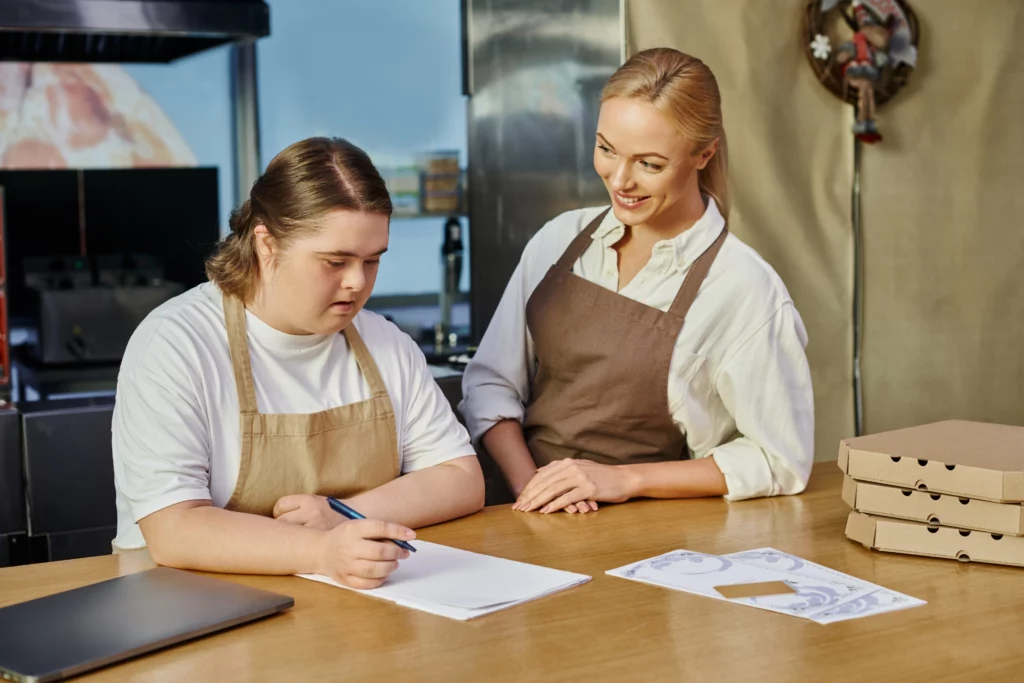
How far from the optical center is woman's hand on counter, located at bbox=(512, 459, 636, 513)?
1.97m

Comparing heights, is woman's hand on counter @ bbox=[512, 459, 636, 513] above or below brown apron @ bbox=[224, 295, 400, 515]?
below

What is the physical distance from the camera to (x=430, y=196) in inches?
205

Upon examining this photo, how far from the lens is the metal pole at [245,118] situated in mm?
5168

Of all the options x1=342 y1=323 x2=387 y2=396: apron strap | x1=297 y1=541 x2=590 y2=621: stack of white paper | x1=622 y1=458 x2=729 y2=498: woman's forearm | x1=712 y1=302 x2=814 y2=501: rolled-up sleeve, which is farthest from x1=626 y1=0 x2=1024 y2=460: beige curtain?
x1=297 y1=541 x2=590 y2=621: stack of white paper

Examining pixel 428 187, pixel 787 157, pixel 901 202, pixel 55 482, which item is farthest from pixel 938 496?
pixel 428 187

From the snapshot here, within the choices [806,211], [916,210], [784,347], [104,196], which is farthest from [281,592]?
[104,196]

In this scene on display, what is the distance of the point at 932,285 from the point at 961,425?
2126mm

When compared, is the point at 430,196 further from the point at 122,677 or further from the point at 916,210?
the point at 122,677

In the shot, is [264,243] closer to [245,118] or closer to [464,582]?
[464,582]

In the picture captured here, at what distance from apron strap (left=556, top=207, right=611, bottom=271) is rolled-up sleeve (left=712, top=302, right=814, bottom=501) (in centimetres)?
37

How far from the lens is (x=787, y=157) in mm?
3629

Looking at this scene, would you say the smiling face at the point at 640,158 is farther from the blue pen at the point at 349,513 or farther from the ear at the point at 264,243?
the blue pen at the point at 349,513

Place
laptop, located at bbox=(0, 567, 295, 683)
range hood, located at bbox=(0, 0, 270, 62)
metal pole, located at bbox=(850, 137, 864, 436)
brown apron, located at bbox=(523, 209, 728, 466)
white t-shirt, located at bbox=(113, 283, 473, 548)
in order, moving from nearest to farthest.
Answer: laptop, located at bbox=(0, 567, 295, 683)
white t-shirt, located at bbox=(113, 283, 473, 548)
brown apron, located at bbox=(523, 209, 728, 466)
range hood, located at bbox=(0, 0, 270, 62)
metal pole, located at bbox=(850, 137, 864, 436)

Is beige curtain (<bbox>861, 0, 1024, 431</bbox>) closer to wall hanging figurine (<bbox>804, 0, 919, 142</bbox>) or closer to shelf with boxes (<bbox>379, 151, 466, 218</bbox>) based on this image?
wall hanging figurine (<bbox>804, 0, 919, 142</bbox>)
